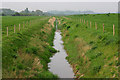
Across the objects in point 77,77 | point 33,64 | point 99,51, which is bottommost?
point 77,77

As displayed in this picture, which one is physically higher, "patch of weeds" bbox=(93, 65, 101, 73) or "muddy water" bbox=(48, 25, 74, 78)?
"patch of weeds" bbox=(93, 65, 101, 73)

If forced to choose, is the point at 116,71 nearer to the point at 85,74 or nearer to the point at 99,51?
the point at 85,74

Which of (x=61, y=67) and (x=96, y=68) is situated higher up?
(x=96, y=68)

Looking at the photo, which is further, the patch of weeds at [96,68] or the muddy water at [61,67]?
the muddy water at [61,67]

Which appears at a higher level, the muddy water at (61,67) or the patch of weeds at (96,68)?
the patch of weeds at (96,68)

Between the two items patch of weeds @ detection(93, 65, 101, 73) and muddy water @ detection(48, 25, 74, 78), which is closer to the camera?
patch of weeds @ detection(93, 65, 101, 73)

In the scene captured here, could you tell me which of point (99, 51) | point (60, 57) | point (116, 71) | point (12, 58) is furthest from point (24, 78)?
point (60, 57)

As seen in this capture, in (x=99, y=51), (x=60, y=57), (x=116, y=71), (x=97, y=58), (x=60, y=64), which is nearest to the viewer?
(x=116, y=71)

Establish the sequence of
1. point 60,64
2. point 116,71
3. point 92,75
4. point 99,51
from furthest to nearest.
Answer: point 60,64, point 99,51, point 92,75, point 116,71

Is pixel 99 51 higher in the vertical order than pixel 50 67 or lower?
higher

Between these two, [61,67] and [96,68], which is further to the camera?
[61,67]

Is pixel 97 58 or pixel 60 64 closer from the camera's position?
pixel 97 58

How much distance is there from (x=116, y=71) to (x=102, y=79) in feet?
3.52

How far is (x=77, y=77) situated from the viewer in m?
13.8
